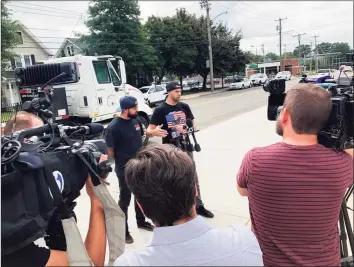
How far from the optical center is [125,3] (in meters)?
10.3

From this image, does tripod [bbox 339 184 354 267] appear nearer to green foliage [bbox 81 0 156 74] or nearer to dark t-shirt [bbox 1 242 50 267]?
dark t-shirt [bbox 1 242 50 267]

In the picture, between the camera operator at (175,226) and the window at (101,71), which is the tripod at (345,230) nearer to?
the camera operator at (175,226)

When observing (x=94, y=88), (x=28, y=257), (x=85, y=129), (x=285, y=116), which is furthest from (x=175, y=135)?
(x=94, y=88)

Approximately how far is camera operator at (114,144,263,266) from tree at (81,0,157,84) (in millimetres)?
9962

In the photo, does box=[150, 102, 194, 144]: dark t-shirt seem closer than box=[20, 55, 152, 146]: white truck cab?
Yes

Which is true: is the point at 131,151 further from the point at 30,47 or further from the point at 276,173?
the point at 30,47

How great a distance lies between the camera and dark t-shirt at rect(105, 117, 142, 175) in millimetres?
3127

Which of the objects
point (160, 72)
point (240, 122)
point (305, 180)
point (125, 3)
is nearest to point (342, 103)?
point (305, 180)

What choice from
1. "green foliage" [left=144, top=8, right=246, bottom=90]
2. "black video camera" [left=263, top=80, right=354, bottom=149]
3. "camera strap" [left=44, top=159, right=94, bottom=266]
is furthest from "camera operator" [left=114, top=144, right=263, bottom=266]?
"green foliage" [left=144, top=8, right=246, bottom=90]

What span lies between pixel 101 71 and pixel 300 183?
674 cm

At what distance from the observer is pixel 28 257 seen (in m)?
1.11

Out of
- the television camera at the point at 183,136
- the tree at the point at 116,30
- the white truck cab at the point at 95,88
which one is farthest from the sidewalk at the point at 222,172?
the tree at the point at 116,30

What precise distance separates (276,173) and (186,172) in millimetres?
487

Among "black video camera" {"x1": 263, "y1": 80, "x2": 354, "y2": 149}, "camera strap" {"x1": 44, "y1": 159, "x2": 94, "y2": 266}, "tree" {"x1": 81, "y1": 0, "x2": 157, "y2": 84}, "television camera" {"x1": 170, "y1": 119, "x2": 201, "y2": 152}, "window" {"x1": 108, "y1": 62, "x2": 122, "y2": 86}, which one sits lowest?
"television camera" {"x1": 170, "y1": 119, "x2": 201, "y2": 152}
